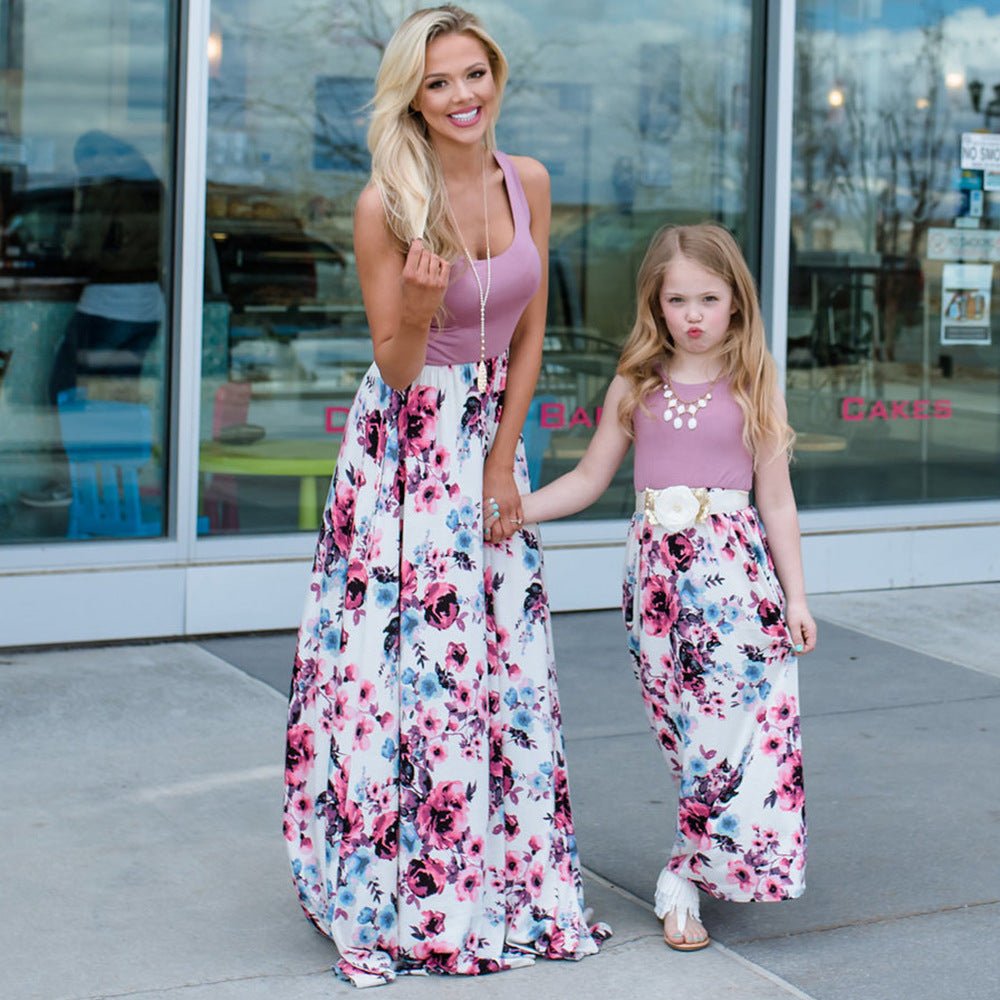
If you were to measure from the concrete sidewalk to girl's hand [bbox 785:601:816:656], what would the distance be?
64cm

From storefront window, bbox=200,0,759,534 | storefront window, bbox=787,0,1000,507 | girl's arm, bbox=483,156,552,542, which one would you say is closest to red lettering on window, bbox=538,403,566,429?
storefront window, bbox=200,0,759,534

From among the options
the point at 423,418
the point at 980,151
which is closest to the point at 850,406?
the point at 980,151

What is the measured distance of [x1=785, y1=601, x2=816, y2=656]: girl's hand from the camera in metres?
3.41

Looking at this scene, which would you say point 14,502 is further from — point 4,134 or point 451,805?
point 451,805

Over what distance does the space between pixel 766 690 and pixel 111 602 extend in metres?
3.21

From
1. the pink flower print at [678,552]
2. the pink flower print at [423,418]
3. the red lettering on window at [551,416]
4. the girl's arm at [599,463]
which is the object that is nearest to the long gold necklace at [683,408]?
the girl's arm at [599,463]

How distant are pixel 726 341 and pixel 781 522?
0.39 metres

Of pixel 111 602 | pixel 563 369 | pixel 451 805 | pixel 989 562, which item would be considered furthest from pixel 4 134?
pixel 989 562

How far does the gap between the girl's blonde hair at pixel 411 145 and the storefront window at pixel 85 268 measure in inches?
120

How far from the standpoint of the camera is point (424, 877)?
10.9ft

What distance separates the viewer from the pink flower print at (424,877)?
3.32 meters

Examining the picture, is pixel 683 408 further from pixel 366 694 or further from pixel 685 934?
pixel 685 934

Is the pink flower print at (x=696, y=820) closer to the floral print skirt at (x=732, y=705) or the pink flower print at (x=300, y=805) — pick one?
Answer: the floral print skirt at (x=732, y=705)

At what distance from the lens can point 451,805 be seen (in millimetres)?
3324
